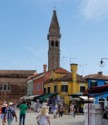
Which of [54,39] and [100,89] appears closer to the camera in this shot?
[100,89]

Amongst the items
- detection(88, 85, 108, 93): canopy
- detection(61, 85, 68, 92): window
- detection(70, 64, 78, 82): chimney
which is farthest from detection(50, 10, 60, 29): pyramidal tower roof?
detection(88, 85, 108, 93): canopy

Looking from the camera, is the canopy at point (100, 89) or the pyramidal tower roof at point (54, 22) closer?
the canopy at point (100, 89)

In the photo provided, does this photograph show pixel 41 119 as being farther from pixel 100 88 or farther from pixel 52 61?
pixel 52 61

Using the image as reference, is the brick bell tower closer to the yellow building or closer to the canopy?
the yellow building

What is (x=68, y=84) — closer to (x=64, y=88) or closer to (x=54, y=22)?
(x=64, y=88)

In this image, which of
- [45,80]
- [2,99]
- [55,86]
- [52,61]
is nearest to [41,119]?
[55,86]

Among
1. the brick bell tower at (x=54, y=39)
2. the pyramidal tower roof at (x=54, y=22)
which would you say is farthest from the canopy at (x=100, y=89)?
the pyramidal tower roof at (x=54, y=22)

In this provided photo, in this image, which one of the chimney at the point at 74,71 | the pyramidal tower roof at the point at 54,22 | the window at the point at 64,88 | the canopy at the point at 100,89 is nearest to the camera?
the canopy at the point at 100,89

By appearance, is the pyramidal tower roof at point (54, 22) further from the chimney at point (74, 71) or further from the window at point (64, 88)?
the window at point (64, 88)

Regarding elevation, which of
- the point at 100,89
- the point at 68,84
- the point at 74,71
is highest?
the point at 74,71

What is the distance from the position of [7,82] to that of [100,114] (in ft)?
258

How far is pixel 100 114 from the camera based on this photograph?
58.2 feet

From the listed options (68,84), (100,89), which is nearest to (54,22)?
(68,84)

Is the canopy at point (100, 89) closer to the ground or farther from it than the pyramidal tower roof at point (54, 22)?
closer to the ground
